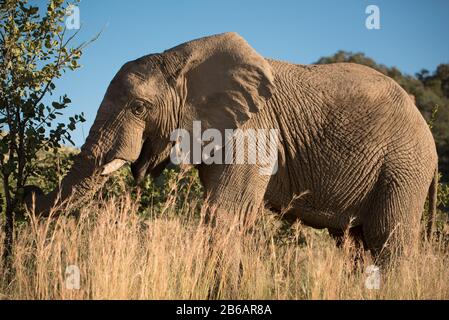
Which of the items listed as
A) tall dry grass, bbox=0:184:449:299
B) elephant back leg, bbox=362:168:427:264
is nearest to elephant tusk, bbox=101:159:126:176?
tall dry grass, bbox=0:184:449:299

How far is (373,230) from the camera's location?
693 centimetres

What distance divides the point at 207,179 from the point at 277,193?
0.91 meters

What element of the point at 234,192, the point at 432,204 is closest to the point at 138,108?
the point at 234,192

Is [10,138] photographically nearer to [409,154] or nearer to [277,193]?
[277,193]

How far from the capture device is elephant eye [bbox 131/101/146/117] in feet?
21.0

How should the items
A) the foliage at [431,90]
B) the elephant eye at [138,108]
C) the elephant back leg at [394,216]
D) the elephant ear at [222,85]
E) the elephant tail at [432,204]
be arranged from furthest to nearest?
the foliage at [431,90]
the elephant tail at [432,204]
the elephant back leg at [394,216]
the elephant ear at [222,85]
the elephant eye at [138,108]

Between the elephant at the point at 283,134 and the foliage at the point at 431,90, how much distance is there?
61.9 ft

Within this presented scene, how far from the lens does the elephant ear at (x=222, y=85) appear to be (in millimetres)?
6574

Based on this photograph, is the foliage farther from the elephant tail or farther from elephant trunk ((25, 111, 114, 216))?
elephant trunk ((25, 111, 114, 216))

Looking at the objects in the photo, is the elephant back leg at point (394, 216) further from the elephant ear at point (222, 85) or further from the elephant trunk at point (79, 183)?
the elephant trunk at point (79, 183)

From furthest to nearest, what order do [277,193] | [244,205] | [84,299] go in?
1. [277,193]
2. [244,205]
3. [84,299]

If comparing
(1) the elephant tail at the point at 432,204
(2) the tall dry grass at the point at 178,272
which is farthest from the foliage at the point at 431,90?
(2) the tall dry grass at the point at 178,272

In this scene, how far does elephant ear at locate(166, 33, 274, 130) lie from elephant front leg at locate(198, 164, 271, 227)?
0.52 meters
